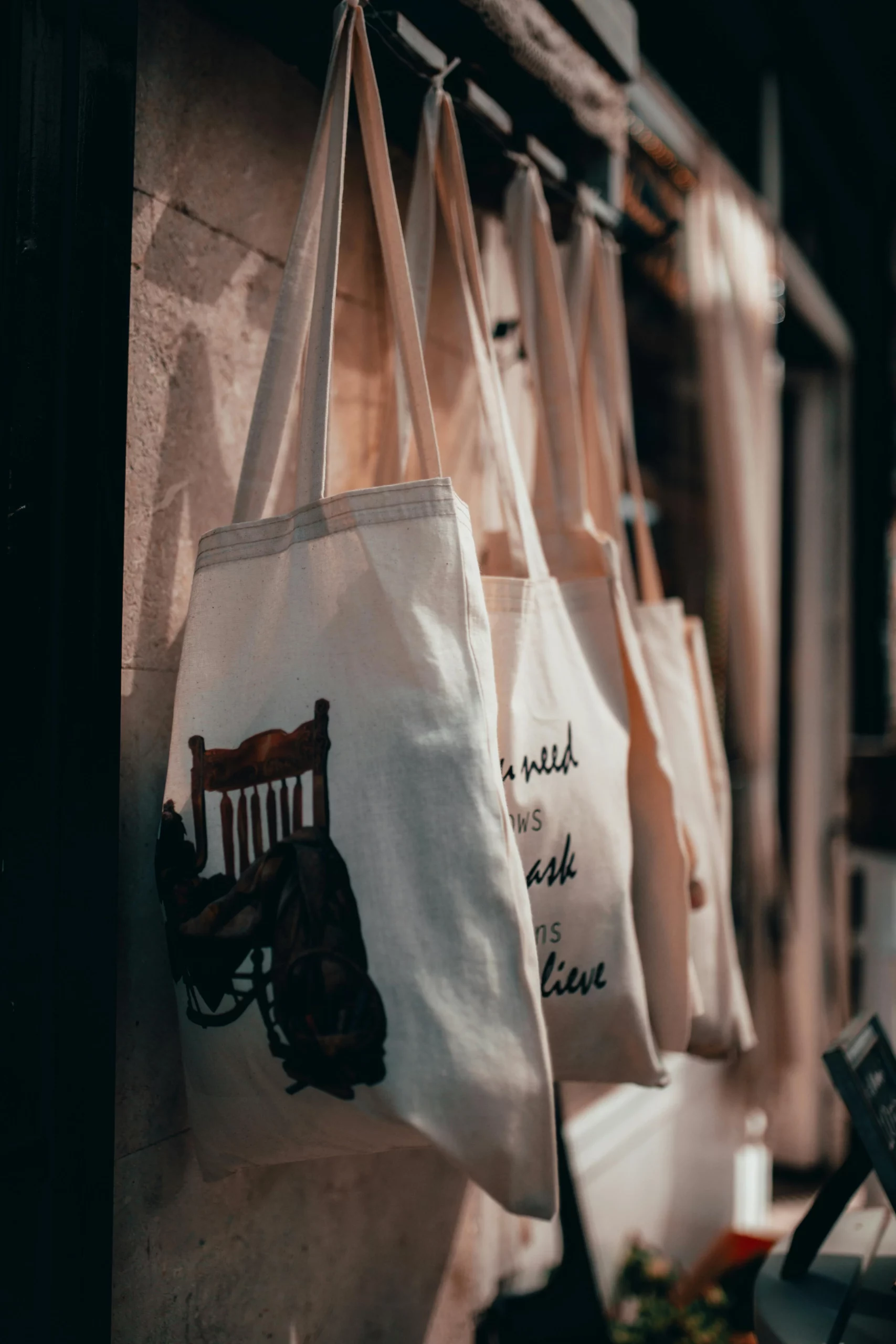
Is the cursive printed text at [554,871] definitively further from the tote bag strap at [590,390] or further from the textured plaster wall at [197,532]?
→ the tote bag strap at [590,390]

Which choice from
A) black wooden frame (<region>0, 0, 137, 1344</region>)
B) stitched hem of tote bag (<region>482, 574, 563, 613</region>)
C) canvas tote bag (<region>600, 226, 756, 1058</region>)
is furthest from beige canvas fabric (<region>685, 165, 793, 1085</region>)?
black wooden frame (<region>0, 0, 137, 1344</region>)

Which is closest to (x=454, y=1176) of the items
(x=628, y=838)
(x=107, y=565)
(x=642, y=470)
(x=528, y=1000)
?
(x=628, y=838)

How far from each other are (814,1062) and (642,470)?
1.92 m

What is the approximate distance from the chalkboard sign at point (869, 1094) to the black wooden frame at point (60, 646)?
790 millimetres

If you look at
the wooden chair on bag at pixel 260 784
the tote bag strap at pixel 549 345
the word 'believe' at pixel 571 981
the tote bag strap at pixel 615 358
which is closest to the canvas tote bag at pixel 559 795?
the word 'believe' at pixel 571 981

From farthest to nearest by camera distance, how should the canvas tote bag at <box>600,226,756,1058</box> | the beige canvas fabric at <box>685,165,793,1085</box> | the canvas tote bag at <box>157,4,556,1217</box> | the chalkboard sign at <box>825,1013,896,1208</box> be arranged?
the beige canvas fabric at <box>685,165,793,1085</box>
the canvas tote bag at <box>600,226,756,1058</box>
the chalkboard sign at <box>825,1013,896,1208</box>
the canvas tote bag at <box>157,4,556,1217</box>

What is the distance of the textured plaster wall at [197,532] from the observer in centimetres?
97

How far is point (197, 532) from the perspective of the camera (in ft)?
3.46

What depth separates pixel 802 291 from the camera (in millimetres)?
2902

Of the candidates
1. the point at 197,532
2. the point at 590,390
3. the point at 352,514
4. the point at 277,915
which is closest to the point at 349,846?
the point at 277,915

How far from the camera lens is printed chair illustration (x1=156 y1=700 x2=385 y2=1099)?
2.63 ft

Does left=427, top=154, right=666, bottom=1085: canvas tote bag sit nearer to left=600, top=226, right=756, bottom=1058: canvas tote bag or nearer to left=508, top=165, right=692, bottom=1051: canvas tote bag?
left=508, top=165, right=692, bottom=1051: canvas tote bag

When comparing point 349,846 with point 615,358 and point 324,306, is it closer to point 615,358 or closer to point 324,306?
point 324,306

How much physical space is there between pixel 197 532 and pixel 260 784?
1.08 ft
